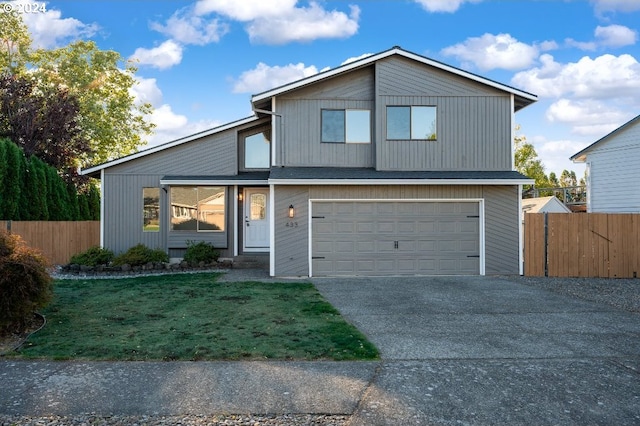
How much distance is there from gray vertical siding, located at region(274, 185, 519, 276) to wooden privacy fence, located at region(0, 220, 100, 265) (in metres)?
8.60

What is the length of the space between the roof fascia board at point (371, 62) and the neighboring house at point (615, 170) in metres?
6.43

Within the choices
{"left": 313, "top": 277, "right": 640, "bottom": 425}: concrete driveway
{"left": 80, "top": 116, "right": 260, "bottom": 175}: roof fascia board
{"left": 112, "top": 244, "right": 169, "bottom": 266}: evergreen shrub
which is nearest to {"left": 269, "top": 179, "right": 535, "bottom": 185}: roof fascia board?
{"left": 313, "top": 277, "right": 640, "bottom": 425}: concrete driveway

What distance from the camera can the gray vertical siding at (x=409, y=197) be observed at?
12477mm

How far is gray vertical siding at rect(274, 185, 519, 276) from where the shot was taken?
12.5m

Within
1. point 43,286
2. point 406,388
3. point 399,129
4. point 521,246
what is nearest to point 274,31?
point 399,129

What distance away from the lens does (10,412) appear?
4.01 m

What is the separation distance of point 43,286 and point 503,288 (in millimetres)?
8984

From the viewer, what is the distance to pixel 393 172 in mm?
12852

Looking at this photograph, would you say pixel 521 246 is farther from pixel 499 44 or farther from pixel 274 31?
pixel 274 31

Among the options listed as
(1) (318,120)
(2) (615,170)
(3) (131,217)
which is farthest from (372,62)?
(2) (615,170)

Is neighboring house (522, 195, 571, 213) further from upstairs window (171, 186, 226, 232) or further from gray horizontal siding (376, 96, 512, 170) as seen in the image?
upstairs window (171, 186, 226, 232)

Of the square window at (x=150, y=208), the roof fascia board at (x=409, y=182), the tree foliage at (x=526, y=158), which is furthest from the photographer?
the tree foliage at (x=526, y=158)

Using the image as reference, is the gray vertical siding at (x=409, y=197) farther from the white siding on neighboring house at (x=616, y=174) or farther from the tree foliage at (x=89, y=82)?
the tree foliage at (x=89, y=82)

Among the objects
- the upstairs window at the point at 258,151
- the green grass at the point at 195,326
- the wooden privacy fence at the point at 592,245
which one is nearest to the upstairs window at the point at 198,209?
the upstairs window at the point at 258,151
